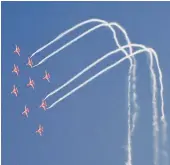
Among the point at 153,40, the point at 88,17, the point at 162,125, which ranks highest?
the point at 88,17

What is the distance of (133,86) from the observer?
2.22m

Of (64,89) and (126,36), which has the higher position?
(126,36)

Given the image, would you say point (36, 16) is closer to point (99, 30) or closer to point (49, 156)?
point (99, 30)

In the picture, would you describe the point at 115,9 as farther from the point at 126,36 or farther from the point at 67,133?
the point at 67,133

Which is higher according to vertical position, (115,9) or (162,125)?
(115,9)

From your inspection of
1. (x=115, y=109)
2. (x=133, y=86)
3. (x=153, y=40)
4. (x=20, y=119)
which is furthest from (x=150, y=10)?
(x=20, y=119)

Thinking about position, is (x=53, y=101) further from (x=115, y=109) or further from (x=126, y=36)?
(x=126, y=36)

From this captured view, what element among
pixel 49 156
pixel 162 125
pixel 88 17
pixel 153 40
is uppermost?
pixel 88 17

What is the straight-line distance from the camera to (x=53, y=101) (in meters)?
2.26

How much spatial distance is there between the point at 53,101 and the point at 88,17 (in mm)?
536

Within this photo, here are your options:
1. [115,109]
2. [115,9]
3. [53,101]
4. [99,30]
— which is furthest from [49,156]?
[115,9]

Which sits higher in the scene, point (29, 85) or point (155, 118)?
point (29, 85)

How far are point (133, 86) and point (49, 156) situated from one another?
63 cm

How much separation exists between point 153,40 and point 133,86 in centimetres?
29
